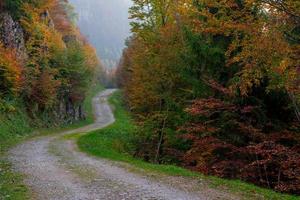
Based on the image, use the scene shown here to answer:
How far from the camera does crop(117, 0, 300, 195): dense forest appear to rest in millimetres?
10977

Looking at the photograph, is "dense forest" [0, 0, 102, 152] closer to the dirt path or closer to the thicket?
the thicket

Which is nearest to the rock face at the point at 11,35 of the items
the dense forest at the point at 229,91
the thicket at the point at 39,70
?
the thicket at the point at 39,70

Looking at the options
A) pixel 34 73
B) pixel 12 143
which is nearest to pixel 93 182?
pixel 12 143

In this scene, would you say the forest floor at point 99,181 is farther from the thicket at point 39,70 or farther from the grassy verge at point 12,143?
the thicket at point 39,70

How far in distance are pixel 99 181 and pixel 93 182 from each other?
22 cm

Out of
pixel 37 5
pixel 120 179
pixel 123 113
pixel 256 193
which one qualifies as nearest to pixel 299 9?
pixel 256 193

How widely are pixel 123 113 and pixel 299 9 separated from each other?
50.8 m

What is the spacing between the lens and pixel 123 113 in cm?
5988

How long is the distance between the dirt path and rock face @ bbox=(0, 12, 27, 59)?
1658cm

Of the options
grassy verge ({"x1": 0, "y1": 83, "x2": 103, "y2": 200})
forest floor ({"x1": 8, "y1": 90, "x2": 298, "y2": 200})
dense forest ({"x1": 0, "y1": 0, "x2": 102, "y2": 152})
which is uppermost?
dense forest ({"x1": 0, "y1": 0, "x2": 102, "y2": 152})

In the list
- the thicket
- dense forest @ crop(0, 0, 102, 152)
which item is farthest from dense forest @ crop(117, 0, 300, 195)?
the thicket

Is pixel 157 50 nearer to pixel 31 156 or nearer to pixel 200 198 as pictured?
pixel 31 156

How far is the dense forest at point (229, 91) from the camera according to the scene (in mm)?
10977

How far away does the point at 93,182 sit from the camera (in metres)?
11.6
